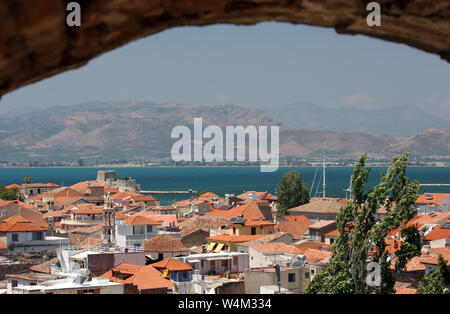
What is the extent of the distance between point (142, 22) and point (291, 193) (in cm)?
5177

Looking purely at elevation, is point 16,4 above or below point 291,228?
above

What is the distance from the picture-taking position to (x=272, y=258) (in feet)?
74.2

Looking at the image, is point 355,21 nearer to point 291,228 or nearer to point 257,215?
point 291,228

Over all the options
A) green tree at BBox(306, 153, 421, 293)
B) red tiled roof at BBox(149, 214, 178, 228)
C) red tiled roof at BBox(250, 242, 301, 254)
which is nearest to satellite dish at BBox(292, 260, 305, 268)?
red tiled roof at BBox(250, 242, 301, 254)

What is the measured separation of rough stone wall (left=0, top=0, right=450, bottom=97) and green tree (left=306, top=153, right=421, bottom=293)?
501 inches

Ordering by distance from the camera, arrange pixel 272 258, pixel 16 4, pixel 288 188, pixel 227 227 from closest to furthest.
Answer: pixel 16 4 → pixel 272 258 → pixel 227 227 → pixel 288 188

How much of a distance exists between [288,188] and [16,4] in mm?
52293

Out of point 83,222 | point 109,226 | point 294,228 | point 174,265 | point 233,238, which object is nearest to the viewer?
point 174,265

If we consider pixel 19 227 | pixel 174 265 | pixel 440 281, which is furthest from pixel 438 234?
pixel 19 227

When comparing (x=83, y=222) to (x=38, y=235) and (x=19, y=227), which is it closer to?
(x=38, y=235)

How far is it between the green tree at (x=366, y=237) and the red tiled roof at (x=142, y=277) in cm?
567

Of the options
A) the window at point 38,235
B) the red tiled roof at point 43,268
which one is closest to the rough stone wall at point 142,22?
the red tiled roof at point 43,268

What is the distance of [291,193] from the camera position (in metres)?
53.4
